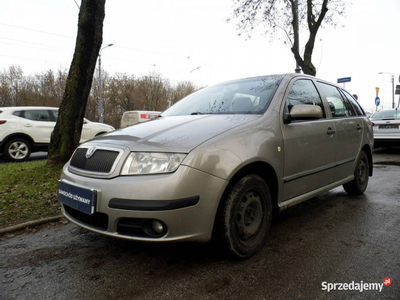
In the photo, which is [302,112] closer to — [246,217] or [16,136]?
[246,217]

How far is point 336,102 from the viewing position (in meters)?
3.90

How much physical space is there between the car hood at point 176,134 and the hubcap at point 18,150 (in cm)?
697

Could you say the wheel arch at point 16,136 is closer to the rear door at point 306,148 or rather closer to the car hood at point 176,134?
the car hood at point 176,134

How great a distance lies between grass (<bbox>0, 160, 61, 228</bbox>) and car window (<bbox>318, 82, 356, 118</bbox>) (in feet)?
12.0

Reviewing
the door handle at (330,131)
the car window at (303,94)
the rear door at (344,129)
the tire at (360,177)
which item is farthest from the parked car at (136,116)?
the door handle at (330,131)

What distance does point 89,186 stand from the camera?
2180 millimetres

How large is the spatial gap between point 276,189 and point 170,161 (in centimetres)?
114

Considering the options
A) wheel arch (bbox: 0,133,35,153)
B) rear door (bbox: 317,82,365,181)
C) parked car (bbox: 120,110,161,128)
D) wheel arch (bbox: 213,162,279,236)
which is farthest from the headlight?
parked car (bbox: 120,110,161,128)

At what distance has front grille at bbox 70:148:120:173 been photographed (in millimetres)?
2194

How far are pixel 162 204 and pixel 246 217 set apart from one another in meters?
0.81

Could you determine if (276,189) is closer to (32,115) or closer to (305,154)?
(305,154)

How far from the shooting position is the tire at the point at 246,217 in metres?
2.21

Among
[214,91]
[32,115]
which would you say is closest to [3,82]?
[32,115]

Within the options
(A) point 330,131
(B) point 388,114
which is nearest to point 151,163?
(A) point 330,131
